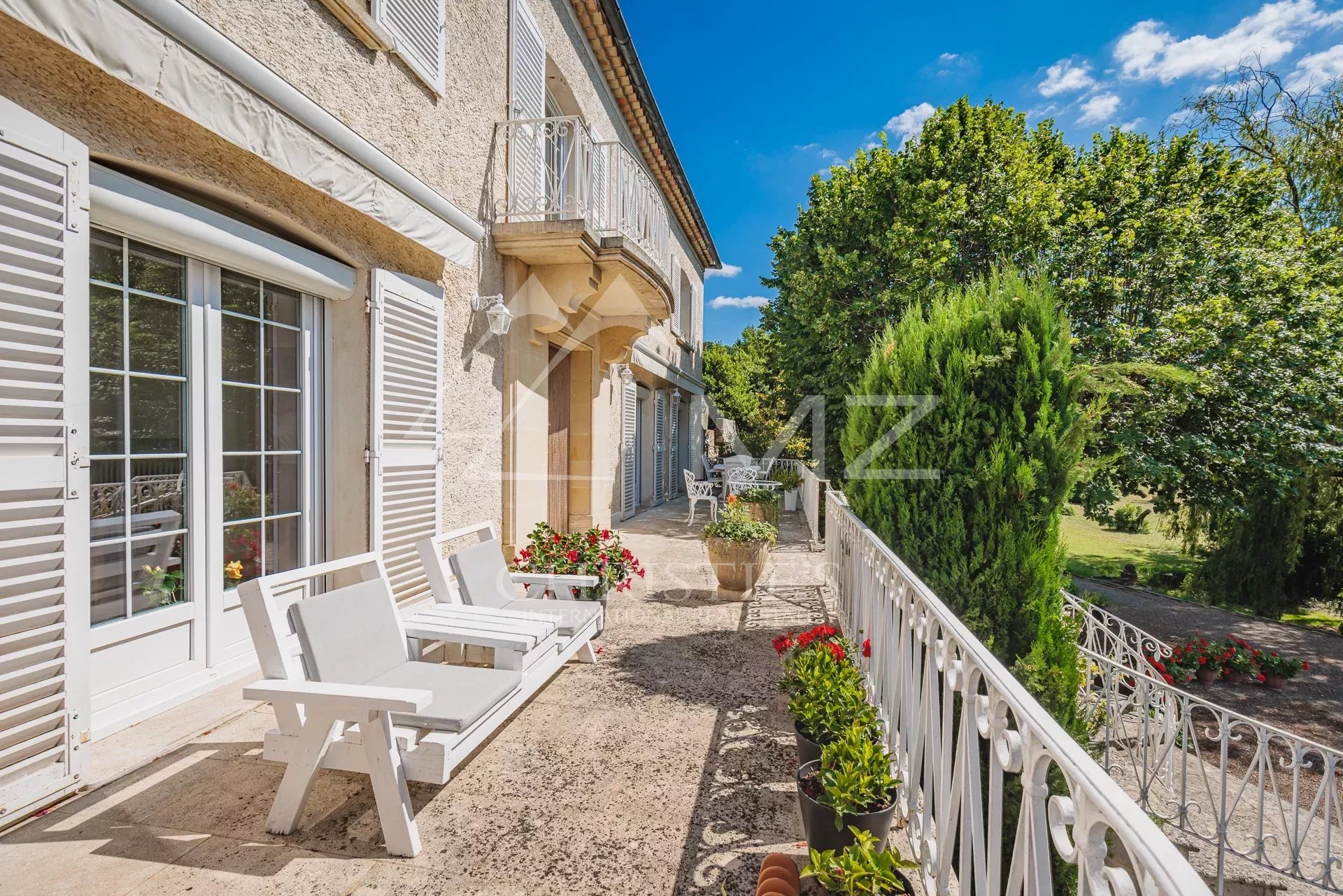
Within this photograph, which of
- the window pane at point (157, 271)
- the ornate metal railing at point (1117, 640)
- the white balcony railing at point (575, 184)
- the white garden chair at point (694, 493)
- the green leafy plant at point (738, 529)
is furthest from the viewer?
the white garden chair at point (694, 493)

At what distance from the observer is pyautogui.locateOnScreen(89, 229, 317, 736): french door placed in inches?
108

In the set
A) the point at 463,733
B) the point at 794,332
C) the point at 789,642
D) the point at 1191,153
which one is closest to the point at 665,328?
the point at 794,332

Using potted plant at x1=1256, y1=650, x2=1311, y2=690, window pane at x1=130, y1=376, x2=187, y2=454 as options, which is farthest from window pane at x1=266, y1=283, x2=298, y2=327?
potted plant at x1=1256, y1=650, x2=1311, y2=690

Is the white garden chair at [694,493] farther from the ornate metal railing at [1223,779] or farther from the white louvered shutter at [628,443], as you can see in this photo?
the ornate metal railing at [1223,779]

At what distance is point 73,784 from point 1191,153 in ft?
49.8

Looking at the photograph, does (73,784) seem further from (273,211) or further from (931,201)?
(931,201)

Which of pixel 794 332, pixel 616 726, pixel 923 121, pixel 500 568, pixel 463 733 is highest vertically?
pixel 923 121

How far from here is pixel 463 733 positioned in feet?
7.54

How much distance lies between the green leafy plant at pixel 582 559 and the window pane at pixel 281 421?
1841 mm

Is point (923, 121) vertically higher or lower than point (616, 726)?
higher

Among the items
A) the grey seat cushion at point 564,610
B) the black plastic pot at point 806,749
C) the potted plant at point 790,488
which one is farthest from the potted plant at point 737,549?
the potted plant at point 790,488

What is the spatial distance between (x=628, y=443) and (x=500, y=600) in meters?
7.81

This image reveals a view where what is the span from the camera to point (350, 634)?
8.30 feet

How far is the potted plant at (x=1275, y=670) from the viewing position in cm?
718
